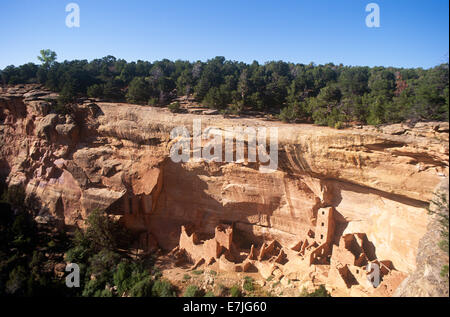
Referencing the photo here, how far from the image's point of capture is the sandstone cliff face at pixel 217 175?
10812mm

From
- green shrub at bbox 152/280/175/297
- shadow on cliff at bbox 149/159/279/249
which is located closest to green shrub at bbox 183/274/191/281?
green shrub at bbox 152/280/175/297

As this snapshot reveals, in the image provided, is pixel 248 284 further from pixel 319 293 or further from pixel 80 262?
pixel 80 262

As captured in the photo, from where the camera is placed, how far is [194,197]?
16.4m

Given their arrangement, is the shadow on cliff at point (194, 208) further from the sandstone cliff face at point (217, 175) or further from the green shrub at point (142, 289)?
the green shrub at point (142, 289)

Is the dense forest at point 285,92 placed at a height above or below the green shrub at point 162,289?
above

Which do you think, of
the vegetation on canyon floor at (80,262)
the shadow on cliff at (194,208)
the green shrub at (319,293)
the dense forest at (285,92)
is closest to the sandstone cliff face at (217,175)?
the shadow on cliff at (194,208)

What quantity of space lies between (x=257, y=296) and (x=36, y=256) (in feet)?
43.6

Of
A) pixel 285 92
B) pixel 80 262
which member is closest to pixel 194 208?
pixel 80 262

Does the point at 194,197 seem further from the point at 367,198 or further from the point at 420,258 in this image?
the point at 420,258

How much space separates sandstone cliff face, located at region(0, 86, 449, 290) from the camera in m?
10.8

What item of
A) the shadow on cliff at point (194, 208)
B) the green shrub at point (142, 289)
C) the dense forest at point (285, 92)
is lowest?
the green shrub at point (142, 289)

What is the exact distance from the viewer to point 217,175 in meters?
15.2

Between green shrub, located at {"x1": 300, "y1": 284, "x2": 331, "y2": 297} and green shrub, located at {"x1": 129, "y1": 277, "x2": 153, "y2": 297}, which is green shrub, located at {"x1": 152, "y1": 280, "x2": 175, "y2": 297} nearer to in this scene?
green shrub, located at {"x1": 129, "y1": 277, "x2": 153, "y2": 297}

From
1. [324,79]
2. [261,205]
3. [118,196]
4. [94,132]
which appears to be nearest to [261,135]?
[261,205]
